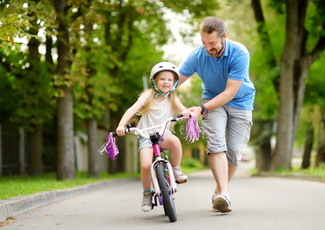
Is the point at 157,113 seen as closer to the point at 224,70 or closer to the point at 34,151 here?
the point at 224,70

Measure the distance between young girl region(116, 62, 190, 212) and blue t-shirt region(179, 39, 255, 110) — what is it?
34 centimetres

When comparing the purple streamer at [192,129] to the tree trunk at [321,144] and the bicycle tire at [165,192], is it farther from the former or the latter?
the tree trunk at [321,144]

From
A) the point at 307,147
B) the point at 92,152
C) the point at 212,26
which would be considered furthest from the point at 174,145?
the point at 307,147

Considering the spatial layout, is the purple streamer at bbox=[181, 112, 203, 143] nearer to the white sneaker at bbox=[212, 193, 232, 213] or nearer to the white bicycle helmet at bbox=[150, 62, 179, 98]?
the white bicycle helmet at bbox=[150, 62, 179, 98]

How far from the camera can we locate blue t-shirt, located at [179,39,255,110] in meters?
5.03

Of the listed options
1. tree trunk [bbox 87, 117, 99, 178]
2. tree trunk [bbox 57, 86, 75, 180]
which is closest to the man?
tree trunk [bbox 57, 86, 75, 180]

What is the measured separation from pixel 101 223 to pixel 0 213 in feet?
4.57

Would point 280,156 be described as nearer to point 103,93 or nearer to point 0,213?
point 103,93

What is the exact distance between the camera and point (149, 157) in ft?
16.8

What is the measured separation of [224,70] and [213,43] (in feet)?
1.53

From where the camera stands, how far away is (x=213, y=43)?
4.86 metres

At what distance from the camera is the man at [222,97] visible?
495 centimetres

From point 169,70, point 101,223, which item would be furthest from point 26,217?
point 169,70

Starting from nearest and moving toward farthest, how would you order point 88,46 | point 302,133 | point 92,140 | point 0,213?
point 0,213 < point 88,46 < point 92,140 < point 302,133
